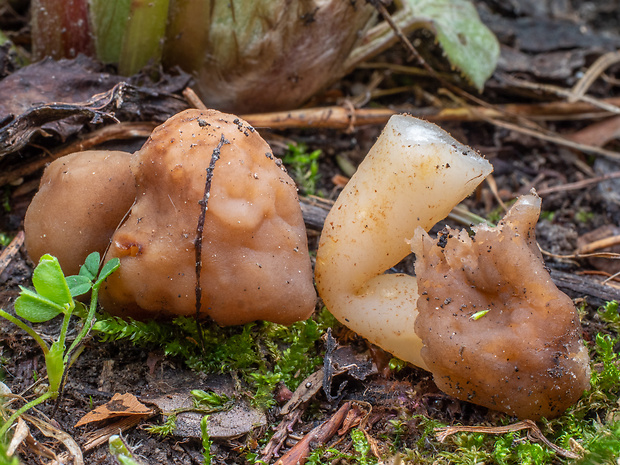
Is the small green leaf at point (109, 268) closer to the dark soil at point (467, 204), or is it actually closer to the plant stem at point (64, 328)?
the plant stem at point (64, 328)

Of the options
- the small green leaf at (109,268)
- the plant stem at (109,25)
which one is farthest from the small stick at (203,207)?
the plant stem at (109,25)

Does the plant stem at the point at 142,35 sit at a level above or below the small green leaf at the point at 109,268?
above

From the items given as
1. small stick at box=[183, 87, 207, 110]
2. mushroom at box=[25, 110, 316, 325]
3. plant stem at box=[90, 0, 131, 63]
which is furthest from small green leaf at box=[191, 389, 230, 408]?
plant stem at box=[90, 0, 131, 63]

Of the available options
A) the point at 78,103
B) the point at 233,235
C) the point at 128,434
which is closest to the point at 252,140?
the point at 233,235

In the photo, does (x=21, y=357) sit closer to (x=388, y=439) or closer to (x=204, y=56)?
(x=388, y=439)

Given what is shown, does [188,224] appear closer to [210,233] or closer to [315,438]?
[210,233]

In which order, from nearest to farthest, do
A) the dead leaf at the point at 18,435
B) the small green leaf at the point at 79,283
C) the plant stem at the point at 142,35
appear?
the dead leaf at the point at 18,435, the small green leaf at the point at 79,283, the plant stem at the point at 142,35

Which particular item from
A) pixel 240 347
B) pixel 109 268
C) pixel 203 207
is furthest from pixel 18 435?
pixel 203 207
